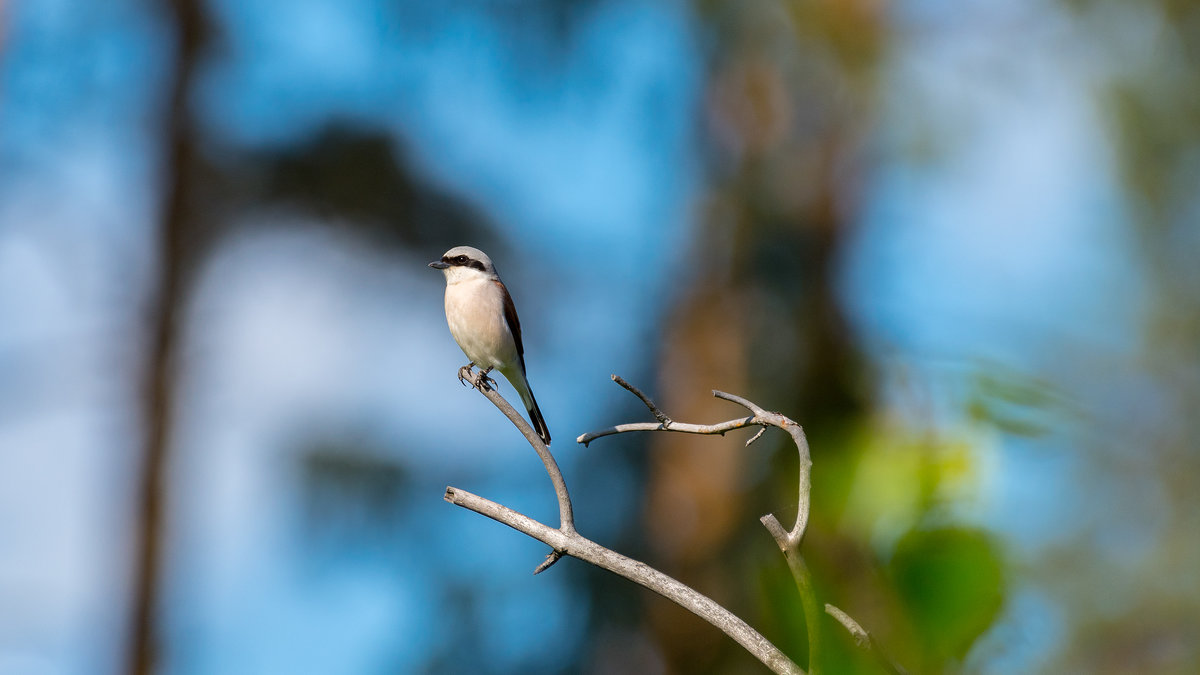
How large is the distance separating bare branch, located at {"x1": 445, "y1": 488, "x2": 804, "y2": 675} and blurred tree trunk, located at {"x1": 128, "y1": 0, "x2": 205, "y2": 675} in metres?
7.81

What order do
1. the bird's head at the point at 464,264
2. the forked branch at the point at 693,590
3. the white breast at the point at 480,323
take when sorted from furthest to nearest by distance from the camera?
the bird's head at the point at 464,264 < the white breast at the point at 480,323 < the forked branch at the point at 693,590

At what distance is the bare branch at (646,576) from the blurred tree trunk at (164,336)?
7811 millimetres

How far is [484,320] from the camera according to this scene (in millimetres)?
4547

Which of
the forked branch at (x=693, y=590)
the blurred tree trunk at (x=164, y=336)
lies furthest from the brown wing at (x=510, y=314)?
the blurred tree trunk at (x=164, y=336)

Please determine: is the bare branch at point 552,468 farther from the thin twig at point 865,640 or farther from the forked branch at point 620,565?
the thin twig at point 865,640

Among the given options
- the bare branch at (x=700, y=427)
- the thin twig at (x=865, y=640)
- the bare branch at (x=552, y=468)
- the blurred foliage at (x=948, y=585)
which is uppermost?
the blurred foliage at (x=948, y=585)

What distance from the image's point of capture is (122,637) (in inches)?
325

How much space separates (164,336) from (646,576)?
8.72m

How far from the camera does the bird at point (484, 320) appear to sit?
4.54m

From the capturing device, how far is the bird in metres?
4.54

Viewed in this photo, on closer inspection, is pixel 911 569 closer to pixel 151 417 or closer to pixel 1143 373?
pixel 1143 373

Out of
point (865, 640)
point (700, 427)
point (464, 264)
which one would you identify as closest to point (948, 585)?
point (865, 640)

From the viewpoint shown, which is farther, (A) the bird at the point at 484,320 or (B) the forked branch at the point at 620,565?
(A) the bird at the point at 484,320

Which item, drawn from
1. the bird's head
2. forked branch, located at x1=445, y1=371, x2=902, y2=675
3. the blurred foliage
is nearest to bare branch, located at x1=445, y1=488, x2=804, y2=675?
forked branch, located at x1=445, y1=371, x2=902, y2=675
